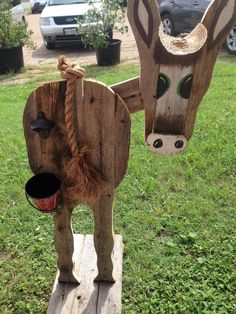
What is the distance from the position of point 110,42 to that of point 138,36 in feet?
23.8

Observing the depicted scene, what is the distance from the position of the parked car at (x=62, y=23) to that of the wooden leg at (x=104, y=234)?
8.33 metres

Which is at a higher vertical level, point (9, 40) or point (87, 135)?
point (87, 135)

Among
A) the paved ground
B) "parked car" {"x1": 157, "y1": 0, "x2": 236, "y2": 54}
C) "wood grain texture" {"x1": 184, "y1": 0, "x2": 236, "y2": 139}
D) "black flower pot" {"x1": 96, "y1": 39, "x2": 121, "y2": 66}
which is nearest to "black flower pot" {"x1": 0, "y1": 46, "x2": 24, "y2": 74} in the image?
the paved ground

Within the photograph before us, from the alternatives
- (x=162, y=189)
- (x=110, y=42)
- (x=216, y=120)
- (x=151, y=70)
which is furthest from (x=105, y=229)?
(x=110, y=42)

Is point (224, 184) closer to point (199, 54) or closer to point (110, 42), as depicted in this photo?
point (199, 54)

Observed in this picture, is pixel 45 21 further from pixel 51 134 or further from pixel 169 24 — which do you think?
pixel 51 134

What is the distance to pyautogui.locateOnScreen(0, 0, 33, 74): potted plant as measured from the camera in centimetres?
818

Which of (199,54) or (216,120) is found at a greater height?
(199,54)

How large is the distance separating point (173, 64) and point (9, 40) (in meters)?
7.40

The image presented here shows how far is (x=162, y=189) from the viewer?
3.68m

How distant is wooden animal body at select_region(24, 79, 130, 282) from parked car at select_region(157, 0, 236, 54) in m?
7.19

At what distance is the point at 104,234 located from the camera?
2250 mm

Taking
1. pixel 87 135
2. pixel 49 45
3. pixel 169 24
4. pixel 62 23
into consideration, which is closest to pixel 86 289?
pixel 87 135

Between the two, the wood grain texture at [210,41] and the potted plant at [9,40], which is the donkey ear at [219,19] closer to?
the wood grain texture at [210,41]
